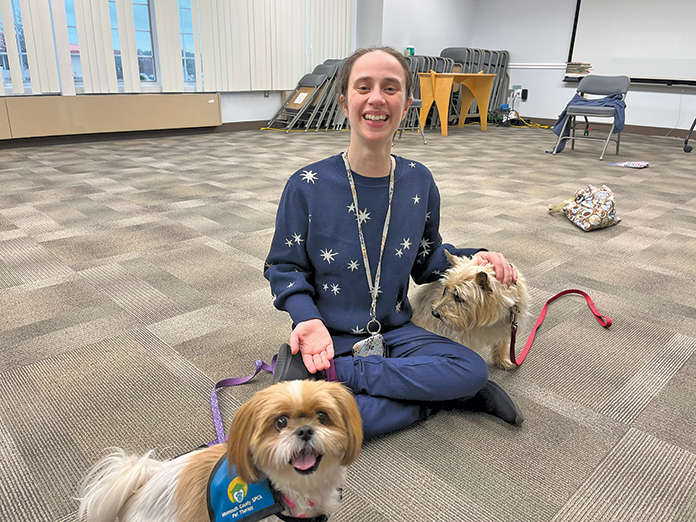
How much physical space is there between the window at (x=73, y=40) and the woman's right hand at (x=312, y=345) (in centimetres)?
683

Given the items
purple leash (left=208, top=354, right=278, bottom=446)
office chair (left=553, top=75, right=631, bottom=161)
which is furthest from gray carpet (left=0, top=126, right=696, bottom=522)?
office chair (left=553, top=75, right=631, bottom=161)

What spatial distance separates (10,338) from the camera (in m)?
1.80

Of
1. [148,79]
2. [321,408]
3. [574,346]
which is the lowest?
[574,346]

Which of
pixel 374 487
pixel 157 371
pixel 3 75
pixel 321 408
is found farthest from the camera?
pixel 3 75

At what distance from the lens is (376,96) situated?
49.2 inches

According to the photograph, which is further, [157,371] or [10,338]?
[10,338]

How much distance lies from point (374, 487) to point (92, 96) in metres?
6.93

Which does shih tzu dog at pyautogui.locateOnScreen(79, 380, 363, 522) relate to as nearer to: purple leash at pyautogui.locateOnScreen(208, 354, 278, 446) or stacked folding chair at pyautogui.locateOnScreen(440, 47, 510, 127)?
purple leash at pyautogui.locateOnScreen(208, 354, 278, 446)

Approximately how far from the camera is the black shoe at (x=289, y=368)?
1138 millimetres

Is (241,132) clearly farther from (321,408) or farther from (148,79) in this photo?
(321,408)

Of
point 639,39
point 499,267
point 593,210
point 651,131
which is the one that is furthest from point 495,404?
point 639,39

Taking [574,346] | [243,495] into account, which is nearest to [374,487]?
[243,495]

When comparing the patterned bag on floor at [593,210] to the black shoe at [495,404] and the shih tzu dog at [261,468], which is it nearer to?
the black shoe at [495,404]

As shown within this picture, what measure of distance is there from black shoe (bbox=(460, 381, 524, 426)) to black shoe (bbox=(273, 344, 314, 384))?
53 cm
